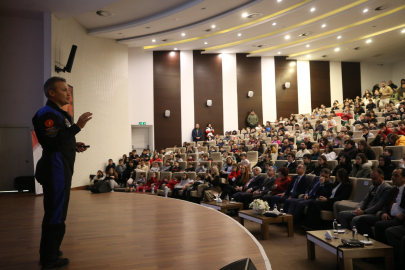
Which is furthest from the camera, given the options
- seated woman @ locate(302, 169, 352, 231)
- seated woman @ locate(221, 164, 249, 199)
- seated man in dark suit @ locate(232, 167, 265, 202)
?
seated woman @ locate(221, 164, 249, 199)

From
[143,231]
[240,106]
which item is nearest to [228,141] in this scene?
[240,106]

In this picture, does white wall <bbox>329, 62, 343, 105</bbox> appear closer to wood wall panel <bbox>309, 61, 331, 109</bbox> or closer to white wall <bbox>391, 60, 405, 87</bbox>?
wood wall panel <bbox>309, 61, 331, 109</bbox>

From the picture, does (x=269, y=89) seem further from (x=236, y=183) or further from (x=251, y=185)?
(x=251, y=185)

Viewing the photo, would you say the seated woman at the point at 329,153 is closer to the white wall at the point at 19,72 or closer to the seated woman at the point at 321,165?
the seated woman at the point at 321,165

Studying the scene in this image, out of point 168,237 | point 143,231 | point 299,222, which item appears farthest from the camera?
point 299,222

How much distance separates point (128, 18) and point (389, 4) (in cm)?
804

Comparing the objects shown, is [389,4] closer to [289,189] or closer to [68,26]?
[289,189]

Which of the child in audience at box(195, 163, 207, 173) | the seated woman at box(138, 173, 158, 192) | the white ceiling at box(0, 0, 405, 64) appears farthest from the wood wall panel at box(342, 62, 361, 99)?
the seated woman at box(138, 173, 158, 192)

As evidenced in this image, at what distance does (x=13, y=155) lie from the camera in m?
8.12

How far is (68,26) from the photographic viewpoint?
930 centimetres

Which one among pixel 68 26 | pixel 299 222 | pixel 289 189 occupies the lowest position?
pixel 299 222

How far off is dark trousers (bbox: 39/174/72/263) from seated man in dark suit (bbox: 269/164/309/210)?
430cm

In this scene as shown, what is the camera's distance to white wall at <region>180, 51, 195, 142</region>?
1381cm

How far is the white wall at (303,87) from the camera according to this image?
15.3 metres
